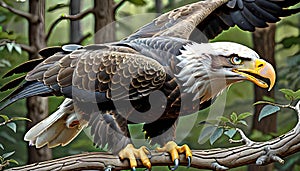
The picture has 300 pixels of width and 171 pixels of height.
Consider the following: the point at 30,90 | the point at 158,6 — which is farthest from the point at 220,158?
the point at 158,6

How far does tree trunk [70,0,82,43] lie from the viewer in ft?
5.78

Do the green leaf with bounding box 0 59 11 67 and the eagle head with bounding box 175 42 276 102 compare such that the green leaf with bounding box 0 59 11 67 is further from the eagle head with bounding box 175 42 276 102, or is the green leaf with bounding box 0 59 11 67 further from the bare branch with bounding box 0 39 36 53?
the eagle head with bounding box 175 42 276 102

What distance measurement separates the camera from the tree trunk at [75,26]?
176 cm

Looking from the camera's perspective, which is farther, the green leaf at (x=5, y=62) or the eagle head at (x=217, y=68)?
the green leaf at (x=5, y=62)

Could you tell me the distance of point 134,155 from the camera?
103 centimetres

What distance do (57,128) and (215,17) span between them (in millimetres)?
477

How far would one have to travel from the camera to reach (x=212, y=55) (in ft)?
3.42

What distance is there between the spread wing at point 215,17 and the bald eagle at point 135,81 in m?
0.13

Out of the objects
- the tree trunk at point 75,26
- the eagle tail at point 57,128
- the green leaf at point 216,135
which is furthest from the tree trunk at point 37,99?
the green leaf at point 216,135

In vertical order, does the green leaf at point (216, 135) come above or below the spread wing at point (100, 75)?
below

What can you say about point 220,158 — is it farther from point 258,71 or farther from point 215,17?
point 215,17

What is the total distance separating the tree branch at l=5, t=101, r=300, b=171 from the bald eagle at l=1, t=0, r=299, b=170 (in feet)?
0.09

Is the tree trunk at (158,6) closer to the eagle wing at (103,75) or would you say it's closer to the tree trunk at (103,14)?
the tree trunk at (103,14)

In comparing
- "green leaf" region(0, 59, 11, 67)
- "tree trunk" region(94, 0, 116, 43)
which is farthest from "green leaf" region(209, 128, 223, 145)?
"green leaf" region(0, 59, 11, 67)
